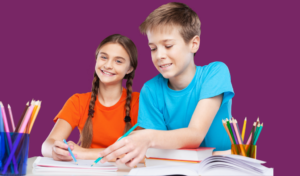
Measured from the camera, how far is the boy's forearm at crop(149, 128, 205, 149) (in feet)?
4.26

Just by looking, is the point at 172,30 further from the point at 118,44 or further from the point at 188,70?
the point at 118,44

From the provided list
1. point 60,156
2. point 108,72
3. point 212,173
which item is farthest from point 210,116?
point 108,72

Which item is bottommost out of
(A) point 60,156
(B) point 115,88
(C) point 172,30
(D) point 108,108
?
(A) point 60,156

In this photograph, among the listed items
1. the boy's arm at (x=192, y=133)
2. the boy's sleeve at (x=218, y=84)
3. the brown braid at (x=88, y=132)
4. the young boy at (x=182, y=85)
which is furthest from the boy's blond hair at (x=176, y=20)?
the brown braid at (x=88, y=132)

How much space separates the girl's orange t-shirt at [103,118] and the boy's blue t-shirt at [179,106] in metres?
0.42

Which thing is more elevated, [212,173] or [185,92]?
[185,92]

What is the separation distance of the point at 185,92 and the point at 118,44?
77 centimetres

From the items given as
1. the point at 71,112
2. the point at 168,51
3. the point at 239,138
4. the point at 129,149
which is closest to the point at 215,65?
the point at 168,51

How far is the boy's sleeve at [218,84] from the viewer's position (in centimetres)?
164

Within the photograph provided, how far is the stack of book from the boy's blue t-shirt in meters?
0.43

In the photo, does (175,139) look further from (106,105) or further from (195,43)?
(106,105)

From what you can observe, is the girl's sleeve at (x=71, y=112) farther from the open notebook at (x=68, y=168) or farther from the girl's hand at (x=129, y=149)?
the girl's hand at (x=129, y=149)

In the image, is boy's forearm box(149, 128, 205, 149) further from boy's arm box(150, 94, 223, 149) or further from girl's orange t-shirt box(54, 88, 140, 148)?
girl's orange t-shirt box(54, 88, 140, 148)

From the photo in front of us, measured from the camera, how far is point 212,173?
1.09 metres
